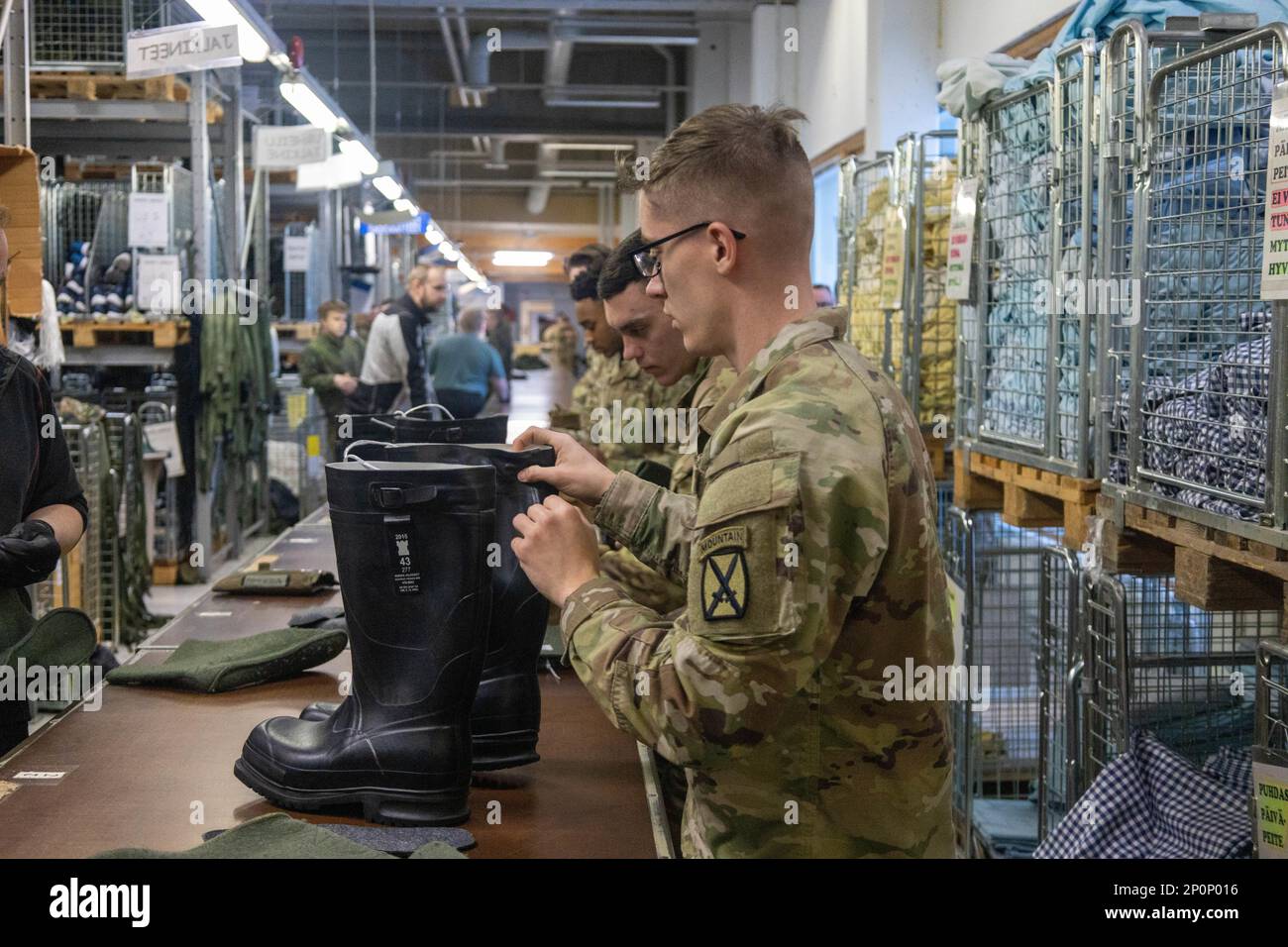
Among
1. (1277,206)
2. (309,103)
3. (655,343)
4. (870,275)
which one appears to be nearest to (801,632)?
(1277,206)

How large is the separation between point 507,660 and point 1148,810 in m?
1.33

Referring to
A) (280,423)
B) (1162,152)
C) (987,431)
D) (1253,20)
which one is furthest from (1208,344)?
(280,423)

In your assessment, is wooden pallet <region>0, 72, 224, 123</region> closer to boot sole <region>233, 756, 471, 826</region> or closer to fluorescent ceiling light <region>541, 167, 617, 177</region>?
boot sole <region>233, 756, 471, 826</region>

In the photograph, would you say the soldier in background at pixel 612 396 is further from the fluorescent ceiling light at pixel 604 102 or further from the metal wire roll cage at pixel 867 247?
the fluorescent ceiling light at pixel 604 102

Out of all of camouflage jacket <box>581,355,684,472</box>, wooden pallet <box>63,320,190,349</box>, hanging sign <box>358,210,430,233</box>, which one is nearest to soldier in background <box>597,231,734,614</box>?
camouflage jacket <box>581,355,684,472</box>

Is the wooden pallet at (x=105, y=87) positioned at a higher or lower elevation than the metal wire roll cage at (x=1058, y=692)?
higher

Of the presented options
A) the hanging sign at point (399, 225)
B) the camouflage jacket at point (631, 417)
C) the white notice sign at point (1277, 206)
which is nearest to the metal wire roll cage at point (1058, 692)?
the white notice sign at point (1277, 206)

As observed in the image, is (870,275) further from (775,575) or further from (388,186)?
(388,186)

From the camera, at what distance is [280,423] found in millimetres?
11367

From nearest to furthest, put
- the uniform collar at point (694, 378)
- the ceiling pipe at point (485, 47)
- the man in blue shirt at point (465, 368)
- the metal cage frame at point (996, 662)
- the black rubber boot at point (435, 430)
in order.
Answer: the black rubber boot at point (435, 430) < the uniform collar at point (694, 378) < the metal cage frame at point (996, 662) < the man in blue shirt at point (465, 368) < the ceiling pipe at point (485, 47)

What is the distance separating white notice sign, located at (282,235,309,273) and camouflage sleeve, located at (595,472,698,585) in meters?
9.82

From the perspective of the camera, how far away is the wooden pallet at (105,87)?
25.5ft

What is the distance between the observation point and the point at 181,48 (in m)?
5.11

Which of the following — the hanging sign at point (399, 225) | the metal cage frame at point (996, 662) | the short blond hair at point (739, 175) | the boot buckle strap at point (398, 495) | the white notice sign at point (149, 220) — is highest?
the hanging sign at point (399, 225)
